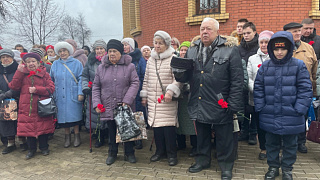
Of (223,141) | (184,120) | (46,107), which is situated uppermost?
(46,107)

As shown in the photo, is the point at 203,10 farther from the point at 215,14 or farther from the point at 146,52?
the point at 146,52

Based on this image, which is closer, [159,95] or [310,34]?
[159,95]

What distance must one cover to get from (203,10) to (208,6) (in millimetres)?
193

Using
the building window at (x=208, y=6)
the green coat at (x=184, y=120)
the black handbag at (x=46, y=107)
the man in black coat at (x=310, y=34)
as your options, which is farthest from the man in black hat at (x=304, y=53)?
the black handbag at (x=46, y=107)

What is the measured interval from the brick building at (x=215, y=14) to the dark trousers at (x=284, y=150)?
4.69 metres

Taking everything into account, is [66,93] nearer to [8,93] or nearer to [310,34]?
[8,93]

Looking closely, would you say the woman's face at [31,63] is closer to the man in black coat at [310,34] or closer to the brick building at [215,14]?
the brick building at [215,14]

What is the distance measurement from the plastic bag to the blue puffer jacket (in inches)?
74.1

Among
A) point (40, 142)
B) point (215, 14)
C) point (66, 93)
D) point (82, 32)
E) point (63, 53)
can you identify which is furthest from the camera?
point (82, 32)

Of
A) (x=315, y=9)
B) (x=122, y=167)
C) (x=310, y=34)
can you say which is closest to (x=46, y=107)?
(x=122, y=167)

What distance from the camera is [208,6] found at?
7707 mm

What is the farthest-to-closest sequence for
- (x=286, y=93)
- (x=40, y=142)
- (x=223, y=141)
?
1. (x=40, y=142)
2. (x=223, y=141)
3. (x=286, y=93)

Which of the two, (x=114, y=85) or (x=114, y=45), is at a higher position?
(x=114, y=45)

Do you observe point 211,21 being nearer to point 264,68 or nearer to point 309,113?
point 264,68
